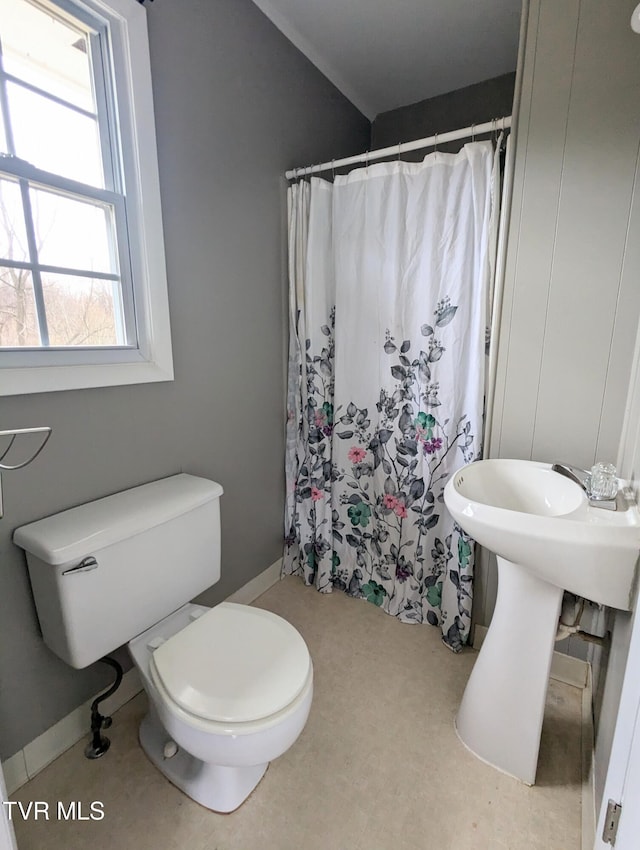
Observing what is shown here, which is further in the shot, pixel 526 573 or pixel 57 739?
pixel 57 739

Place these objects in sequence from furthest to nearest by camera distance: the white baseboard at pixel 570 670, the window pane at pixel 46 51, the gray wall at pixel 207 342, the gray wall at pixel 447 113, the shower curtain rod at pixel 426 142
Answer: the gray wall at pixel 447 113 → the white baseboard at pixel 570 670 → the shower curtain rod at pixel 426 142 → the gray wall at pixel 207 342 → the window pane at pixel 46 51

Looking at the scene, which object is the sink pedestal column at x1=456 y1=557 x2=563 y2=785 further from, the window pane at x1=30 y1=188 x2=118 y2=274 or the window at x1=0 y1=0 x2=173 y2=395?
the window pane at x1=30 y1=188 x2=118 y2=274

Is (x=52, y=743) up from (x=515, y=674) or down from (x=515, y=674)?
down

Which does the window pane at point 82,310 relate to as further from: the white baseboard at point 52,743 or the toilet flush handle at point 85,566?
the white baseboard at point 52,743

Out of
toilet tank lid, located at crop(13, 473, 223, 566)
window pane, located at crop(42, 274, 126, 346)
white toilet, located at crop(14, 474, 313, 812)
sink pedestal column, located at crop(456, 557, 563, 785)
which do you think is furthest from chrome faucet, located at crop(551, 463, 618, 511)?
window pane, located at crop(42, 274, 126, 346)

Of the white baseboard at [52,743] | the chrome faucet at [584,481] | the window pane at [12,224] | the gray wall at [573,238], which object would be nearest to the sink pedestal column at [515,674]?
the chrome faucet at [584,481]

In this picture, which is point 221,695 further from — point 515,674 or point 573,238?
point 573,238

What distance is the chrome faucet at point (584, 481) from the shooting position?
1.04 m

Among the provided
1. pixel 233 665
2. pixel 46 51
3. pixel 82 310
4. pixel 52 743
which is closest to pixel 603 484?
pixel 233 665

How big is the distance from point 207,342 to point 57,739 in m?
1.35

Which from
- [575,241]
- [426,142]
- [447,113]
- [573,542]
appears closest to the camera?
[573,542]

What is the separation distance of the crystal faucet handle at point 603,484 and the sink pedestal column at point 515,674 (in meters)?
0.27

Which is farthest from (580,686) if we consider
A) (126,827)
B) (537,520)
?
(126,827)

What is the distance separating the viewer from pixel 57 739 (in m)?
1.23
